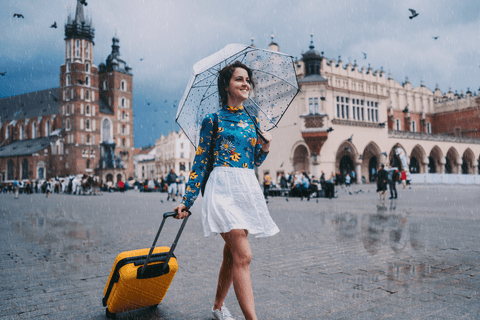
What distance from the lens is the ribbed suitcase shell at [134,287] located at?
2779 mm

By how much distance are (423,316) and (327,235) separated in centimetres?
415

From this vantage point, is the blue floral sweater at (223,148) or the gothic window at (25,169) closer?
the blue floral sweater at (223,148)

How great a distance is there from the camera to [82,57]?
248ft

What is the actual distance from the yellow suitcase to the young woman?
0.39 meters

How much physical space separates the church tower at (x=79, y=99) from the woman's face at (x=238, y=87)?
7485 cm

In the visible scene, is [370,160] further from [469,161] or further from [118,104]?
[118,104]

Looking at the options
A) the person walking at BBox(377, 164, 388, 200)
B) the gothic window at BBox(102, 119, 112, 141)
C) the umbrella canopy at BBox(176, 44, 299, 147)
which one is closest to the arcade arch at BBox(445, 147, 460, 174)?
the person walking at BBox(377, 164, 388, 200)

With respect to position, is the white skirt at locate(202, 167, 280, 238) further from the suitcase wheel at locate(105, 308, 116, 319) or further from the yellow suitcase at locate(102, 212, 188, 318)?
the suitcase wheel at locate(105, 308, 116, 319)

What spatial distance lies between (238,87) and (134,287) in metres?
1.69

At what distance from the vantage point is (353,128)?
123ft

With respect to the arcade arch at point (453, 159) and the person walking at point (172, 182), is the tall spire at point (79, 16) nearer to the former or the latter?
the person walking at point (172, 182)

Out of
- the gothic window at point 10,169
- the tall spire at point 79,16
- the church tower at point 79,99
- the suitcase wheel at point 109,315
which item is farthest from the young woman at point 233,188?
the tall spire at point 79,16

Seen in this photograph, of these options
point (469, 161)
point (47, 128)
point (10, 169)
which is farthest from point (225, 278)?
point (47, 128)

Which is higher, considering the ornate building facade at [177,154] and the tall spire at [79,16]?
the tall spire at [79,16]
